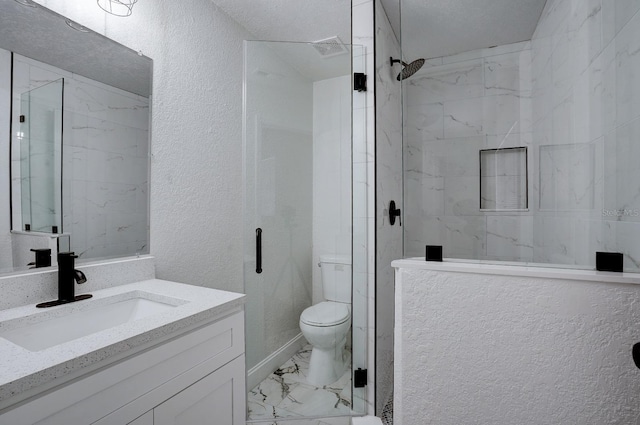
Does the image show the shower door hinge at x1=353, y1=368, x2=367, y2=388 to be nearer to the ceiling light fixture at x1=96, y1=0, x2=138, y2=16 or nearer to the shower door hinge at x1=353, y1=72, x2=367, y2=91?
the shower door hinge at x1=353, y1=72, x2=367, y2=91

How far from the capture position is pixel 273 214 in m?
1.89

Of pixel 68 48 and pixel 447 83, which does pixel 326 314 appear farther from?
pixel 68 48

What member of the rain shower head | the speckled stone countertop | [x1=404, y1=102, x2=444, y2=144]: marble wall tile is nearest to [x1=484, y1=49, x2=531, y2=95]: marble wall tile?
[x1=404, y1=102, x2=444, y2=144]: marble wall tile

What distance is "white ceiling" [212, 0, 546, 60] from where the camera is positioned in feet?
3.63

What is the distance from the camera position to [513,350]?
1.04 meters

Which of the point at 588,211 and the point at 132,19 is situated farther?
the point at 132,19

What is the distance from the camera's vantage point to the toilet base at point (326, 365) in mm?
1883

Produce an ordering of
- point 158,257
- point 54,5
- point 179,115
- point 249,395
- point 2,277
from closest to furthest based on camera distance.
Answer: point 2,277 → point 54,5 → point 158,257 → point 179,115 → point 249,395

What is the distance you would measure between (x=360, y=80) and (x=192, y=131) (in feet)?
3.37

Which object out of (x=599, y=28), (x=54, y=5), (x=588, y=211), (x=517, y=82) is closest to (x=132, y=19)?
(x=54, y=5)

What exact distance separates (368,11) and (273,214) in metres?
1.31

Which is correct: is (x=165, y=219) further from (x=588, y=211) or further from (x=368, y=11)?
(x=588, y=211)

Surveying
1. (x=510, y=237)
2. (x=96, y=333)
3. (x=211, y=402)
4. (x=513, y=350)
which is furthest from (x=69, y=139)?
(x=513, y=350)

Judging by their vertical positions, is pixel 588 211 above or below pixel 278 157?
below
